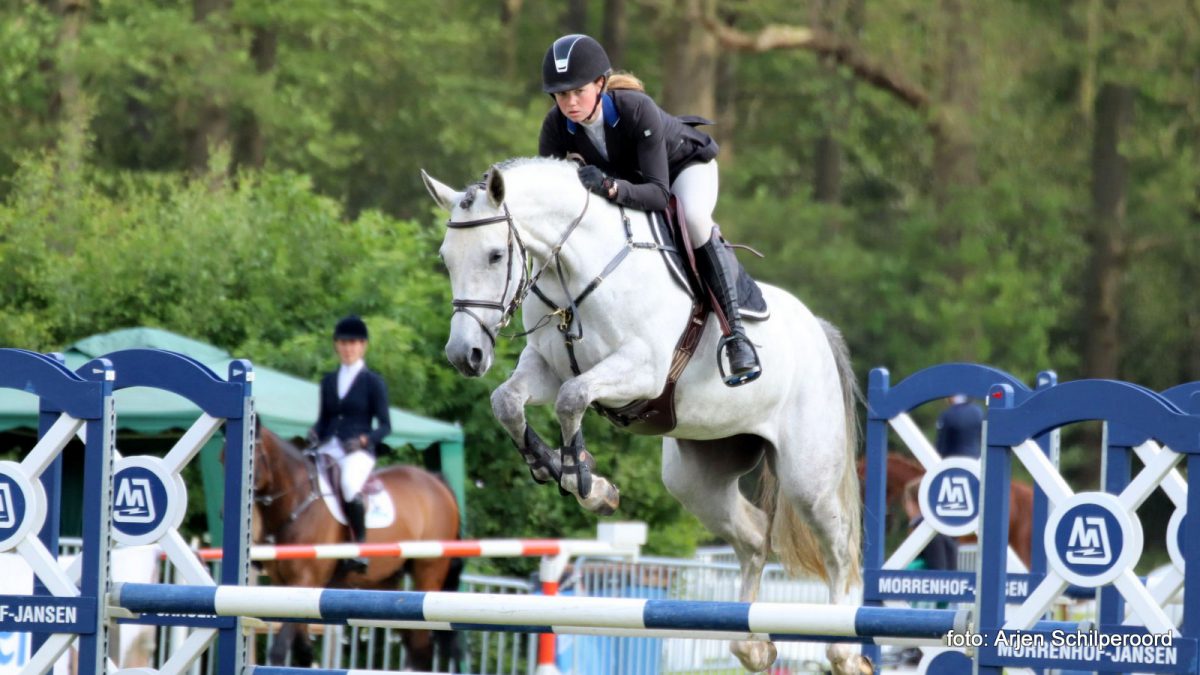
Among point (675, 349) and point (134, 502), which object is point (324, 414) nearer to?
point (675, 349)

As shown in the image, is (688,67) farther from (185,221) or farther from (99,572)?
(99,572)

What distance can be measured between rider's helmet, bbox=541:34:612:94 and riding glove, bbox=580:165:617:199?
324 mm

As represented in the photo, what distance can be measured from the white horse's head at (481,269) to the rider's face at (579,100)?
41cm

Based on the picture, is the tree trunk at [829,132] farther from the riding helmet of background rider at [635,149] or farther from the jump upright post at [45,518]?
the jump upright post at [45,518]

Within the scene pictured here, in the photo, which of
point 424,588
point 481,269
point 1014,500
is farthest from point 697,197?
point 1014,500

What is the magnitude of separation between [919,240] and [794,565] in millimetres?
15608

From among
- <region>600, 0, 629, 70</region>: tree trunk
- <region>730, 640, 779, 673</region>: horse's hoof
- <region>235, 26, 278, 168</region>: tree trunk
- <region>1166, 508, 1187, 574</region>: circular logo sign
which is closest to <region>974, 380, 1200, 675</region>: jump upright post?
<region>1166, 508, 1187, 574</region>: circular logo sign

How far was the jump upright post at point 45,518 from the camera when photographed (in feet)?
14.5

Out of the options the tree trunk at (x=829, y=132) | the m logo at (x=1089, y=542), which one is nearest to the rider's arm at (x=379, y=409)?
the m logo at (x=1089, y=542)

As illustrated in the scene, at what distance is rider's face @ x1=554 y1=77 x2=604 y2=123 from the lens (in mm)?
5105

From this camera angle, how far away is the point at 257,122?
1869 centimetres

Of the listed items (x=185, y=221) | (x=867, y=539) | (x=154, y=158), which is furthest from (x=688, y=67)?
(x=867, y=539)

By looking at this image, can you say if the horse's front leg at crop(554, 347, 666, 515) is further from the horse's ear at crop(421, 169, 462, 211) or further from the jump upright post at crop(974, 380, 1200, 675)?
the jump upright post at crop(974, 380, 1200, 675)

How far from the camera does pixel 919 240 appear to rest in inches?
844
